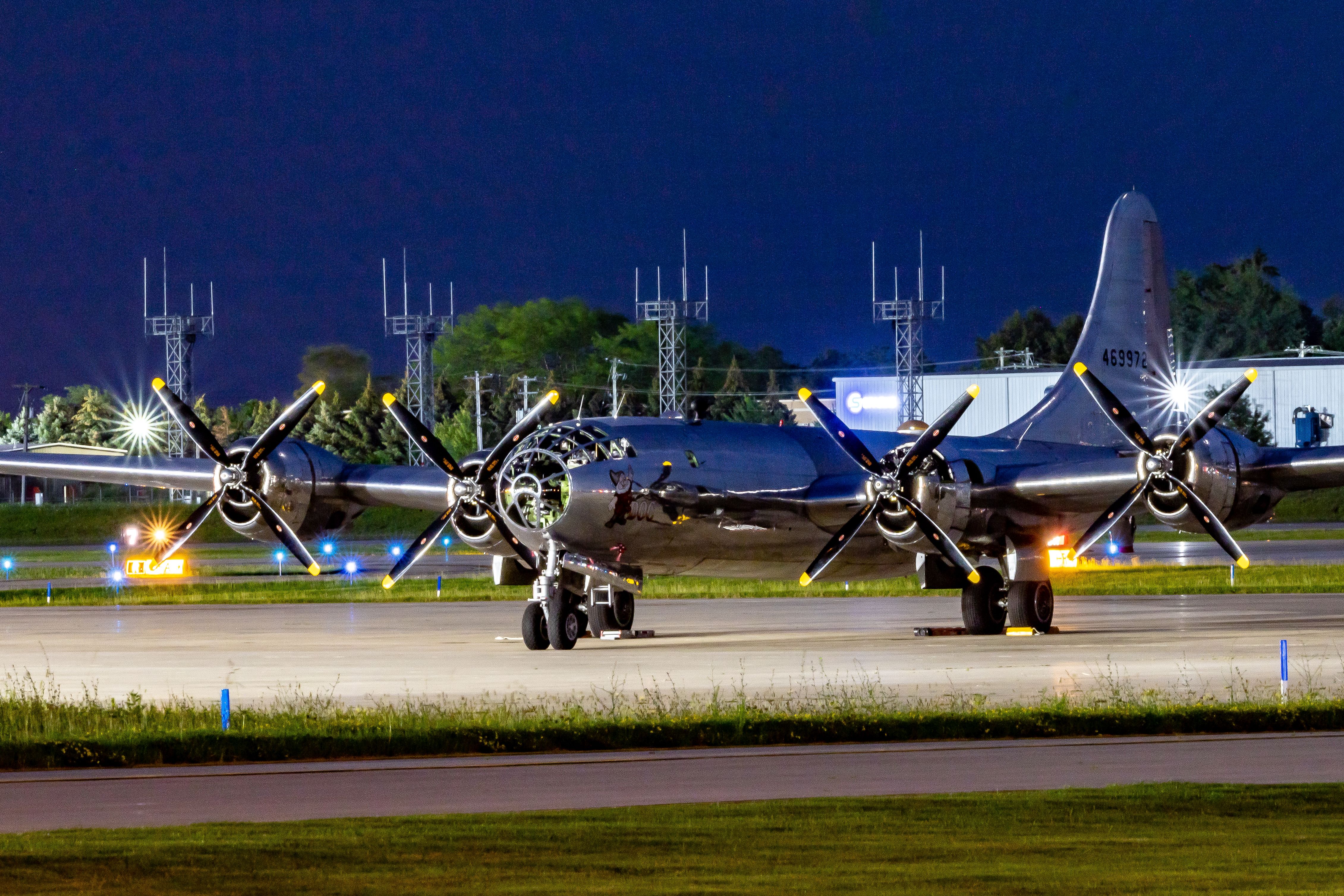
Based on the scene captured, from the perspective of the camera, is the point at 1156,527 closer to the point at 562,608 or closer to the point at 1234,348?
the point at 1234,348

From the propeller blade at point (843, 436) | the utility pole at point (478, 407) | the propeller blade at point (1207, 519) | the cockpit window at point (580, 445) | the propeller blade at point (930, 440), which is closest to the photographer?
the cockpit window at point (580, 445)

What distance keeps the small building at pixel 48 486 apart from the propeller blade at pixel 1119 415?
11530 centimetres

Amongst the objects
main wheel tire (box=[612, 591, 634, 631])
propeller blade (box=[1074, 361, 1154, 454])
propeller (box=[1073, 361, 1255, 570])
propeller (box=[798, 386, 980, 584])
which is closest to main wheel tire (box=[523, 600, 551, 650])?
main wheel tire (box=[612, 591, 634, 631])

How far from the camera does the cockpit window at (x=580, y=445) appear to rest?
100 ft

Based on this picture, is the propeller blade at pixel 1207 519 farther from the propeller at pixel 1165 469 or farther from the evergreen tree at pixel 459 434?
the evergreen tree at pixel 459 434

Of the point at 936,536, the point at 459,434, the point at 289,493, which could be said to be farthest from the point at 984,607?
the point at 459,434

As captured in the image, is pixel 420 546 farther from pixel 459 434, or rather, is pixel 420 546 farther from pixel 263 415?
pixel 263 415

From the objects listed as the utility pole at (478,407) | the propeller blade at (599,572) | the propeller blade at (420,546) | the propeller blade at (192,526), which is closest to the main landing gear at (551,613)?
the propeller blade at (599,572)

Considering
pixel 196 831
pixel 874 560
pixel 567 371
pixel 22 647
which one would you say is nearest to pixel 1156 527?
pixel 567 371

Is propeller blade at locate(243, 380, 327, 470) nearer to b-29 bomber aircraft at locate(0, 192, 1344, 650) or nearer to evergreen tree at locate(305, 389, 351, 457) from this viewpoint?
b-29 bomber aircraft at locate(0, 192, 1344, 650)

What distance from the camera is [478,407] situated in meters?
96.1

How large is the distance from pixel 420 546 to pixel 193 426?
525 centimetres

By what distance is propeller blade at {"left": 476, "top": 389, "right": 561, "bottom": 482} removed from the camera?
32.1m

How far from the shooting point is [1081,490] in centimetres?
3303
